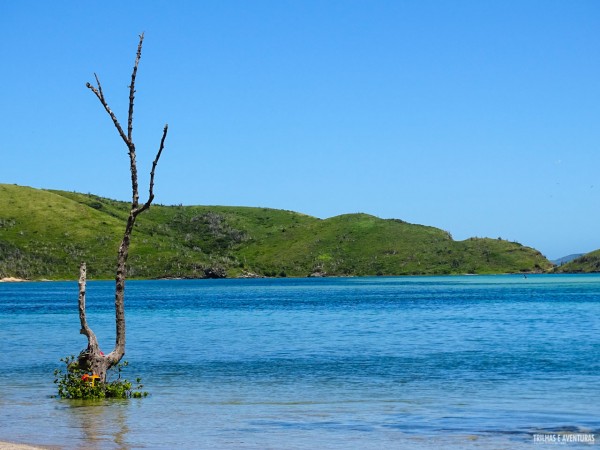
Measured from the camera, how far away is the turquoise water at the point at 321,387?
80.8 feet

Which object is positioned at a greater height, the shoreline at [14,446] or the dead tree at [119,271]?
the dead tree at [119,271]

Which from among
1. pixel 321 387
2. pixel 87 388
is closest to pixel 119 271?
pixel 87 388

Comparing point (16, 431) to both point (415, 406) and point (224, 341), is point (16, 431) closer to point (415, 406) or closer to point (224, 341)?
point (415, 406)

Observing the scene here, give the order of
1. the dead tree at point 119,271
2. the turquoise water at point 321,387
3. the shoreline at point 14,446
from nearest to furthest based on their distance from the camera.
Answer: the shoreline at point 14,446, the turquoise water at point 321,387, the dead tree at point 119,271

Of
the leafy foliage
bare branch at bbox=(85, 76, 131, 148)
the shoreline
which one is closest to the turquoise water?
the leafy foliage

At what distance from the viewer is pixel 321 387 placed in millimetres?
36156

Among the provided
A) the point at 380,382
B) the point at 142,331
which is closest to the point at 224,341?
the point at 142,331

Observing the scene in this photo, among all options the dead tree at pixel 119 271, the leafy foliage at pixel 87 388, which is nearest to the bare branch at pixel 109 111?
the dead tree at pixel 119 271

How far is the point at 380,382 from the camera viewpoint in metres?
37.9

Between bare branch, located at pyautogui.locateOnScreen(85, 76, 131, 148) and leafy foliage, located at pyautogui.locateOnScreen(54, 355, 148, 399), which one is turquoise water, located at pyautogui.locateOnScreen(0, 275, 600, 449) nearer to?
leafy foliage, located at pyautogui.locateOnScreen(54, 355, 148, 399)

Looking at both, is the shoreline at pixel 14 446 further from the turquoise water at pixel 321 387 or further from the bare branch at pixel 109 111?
the bare branch at pixel 109 111

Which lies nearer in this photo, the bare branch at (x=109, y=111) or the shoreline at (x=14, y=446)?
the shoreline at (x=14, y=446)

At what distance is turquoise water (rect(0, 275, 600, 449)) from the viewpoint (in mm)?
24641

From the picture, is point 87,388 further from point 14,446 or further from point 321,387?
point 14,446
